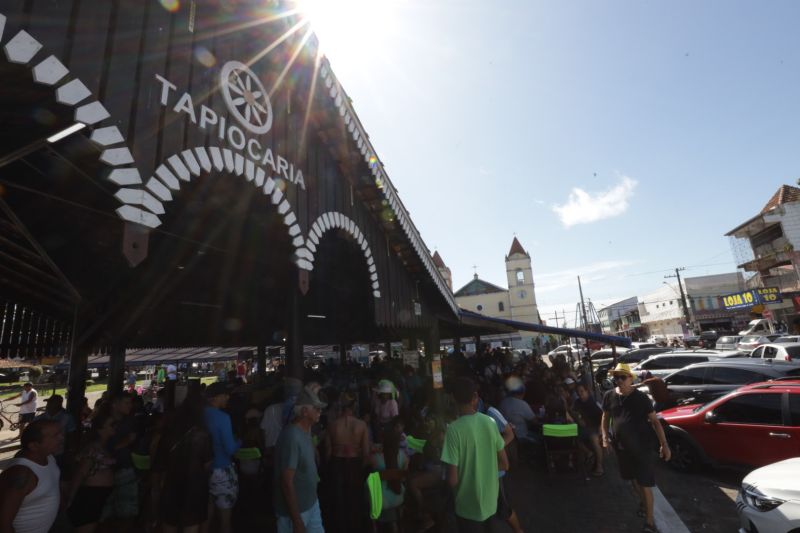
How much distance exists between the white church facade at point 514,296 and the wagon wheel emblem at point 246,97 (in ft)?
201

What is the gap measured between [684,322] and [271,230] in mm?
57588

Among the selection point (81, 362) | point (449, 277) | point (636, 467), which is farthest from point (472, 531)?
point (449, 277)

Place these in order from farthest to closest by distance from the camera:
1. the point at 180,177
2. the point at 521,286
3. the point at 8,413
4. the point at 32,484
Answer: the point at 521,286 < the point at 8,413 < the point at 180,177 < the point at 32,484

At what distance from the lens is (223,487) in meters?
4.45

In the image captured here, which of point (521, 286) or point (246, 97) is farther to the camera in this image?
point (521, 286)

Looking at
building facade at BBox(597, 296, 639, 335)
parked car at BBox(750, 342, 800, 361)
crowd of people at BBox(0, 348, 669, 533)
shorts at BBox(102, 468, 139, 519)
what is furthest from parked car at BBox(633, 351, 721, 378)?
building facade at BBox(597, 296, 639, 335)

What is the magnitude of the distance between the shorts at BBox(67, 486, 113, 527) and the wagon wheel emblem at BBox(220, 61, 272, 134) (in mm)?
4516

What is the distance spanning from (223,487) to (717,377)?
37.1 ft

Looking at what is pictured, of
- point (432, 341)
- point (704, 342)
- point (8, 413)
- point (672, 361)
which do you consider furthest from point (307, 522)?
point (704, 342)

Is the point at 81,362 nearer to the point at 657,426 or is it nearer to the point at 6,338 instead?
the point at 6,338

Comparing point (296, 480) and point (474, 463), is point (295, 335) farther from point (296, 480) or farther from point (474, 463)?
point (474, 463)

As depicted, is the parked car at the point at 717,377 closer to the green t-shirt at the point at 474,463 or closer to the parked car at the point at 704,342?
the green t-shirt at the point at 474,463

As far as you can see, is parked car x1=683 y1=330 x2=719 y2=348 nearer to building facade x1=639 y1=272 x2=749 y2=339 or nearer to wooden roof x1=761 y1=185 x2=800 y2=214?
building facade x1=639 y1=272 x2=749 y2=339

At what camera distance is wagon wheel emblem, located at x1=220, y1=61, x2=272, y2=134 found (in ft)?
15.4
